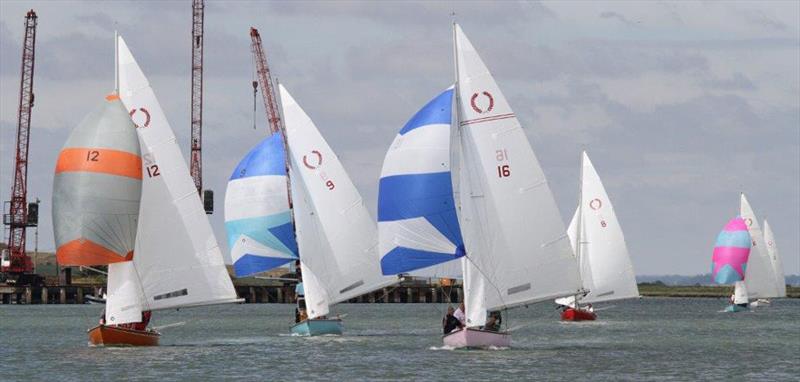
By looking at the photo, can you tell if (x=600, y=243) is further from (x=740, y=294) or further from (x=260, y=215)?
(x=740, y=294)

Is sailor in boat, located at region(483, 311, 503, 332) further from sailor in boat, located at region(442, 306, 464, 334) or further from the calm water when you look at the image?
the calm water

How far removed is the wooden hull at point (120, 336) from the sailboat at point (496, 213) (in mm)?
12144

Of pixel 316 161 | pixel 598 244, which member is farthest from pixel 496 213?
pixel 598 244

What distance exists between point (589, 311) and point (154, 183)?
43924mm

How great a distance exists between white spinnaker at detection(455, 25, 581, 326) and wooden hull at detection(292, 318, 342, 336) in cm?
1737

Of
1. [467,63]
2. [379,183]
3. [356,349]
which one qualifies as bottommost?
[356,349]

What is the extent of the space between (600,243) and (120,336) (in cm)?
4021

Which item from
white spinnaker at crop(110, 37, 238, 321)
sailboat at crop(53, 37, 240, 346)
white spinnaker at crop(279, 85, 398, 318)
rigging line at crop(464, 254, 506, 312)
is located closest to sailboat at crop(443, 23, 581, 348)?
rigging line at crop(464, 254, 506, 312)

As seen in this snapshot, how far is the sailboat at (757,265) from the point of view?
134750mm

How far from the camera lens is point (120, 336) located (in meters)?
61.4

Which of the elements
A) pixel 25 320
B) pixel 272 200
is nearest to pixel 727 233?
pixel 25 320

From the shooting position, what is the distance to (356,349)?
68250 mm

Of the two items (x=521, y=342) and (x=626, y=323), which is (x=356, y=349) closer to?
(x=521, y=342)

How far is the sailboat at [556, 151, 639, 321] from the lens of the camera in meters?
94.6
